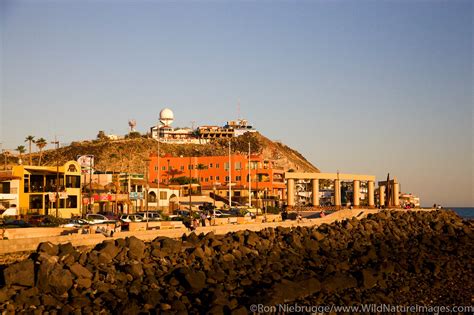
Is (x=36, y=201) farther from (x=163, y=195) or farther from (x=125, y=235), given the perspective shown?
(x=125, y=235)

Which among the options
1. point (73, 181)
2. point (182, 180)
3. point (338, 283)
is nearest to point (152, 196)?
point (182, 180)

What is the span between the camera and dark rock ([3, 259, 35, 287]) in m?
27.2

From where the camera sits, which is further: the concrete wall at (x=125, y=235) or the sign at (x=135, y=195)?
the sign at (x=135, y=195)

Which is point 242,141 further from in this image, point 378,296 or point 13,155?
point 378,296

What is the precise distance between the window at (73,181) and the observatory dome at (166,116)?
337ft

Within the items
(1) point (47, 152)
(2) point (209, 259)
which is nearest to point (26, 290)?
(2) point (209, 259)

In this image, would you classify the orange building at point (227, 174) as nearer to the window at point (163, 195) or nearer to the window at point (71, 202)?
the window at point (163, 195)

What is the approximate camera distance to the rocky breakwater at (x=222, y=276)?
26.1 m

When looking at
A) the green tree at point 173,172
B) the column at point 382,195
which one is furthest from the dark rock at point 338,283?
the green tree at point 173,172

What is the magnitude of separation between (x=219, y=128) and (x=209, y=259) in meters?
160

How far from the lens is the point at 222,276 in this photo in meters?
30.7

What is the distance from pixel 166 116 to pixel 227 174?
64065 mm

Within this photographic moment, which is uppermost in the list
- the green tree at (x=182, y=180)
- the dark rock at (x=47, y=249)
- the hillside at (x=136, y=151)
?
the hillside at (x=136, y=151)

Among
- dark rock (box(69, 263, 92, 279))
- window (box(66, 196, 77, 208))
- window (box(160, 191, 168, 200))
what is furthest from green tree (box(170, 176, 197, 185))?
dark rock (box(69, 263, 92, 279))
